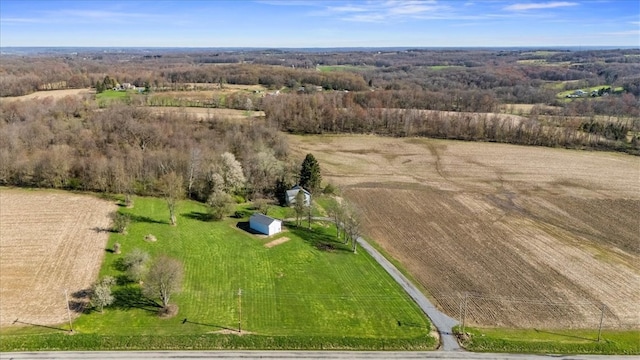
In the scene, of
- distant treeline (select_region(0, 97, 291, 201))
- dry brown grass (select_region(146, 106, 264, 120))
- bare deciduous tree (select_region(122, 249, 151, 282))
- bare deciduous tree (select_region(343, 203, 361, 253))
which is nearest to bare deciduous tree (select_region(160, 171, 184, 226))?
distant treeline (select_region(0, 97, 291, 201))

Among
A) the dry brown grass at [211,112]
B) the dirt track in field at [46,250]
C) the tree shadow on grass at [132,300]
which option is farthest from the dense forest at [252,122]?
the tree shadow on grass at [132,300]

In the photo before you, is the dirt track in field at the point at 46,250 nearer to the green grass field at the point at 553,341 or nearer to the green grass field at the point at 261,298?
the green grass field at the point at 261,298

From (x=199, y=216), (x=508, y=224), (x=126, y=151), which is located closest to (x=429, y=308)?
(x=508, y=224)

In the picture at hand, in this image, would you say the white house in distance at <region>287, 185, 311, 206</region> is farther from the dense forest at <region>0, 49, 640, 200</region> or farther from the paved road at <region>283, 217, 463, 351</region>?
the paved road at <region>283, 217, 463, 351</region>

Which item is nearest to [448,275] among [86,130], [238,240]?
[238,240]

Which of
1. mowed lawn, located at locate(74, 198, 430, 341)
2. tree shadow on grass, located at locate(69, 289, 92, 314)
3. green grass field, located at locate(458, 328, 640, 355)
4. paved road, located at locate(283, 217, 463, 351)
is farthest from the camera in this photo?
tree shadow on grass, located at locate(69, 289, 92, 314)
